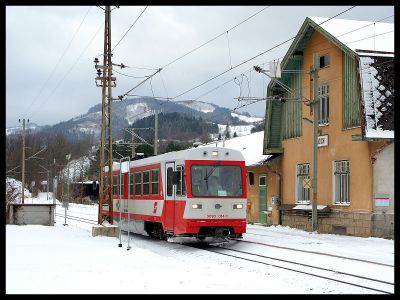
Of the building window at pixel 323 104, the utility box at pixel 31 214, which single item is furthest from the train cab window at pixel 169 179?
the building window at pixel 323 104

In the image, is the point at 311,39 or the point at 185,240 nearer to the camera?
the point at 185,240

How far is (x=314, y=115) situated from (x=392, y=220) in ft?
17.2

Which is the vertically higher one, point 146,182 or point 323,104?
point 323,104

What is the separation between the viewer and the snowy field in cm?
977

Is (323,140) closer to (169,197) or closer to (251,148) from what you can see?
Answer: (169,197)

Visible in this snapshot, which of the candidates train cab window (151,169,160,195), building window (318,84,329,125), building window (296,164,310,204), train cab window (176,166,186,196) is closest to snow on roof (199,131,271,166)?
building window (296,164,310,204)

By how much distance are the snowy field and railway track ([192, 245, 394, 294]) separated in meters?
0.27

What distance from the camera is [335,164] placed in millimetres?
23688

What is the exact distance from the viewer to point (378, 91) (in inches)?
842

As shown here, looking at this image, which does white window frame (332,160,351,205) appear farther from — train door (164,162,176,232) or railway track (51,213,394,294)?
train door (164,162,176,232)

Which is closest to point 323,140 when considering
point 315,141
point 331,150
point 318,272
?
point 331,150

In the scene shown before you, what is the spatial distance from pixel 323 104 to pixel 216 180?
357 inches
